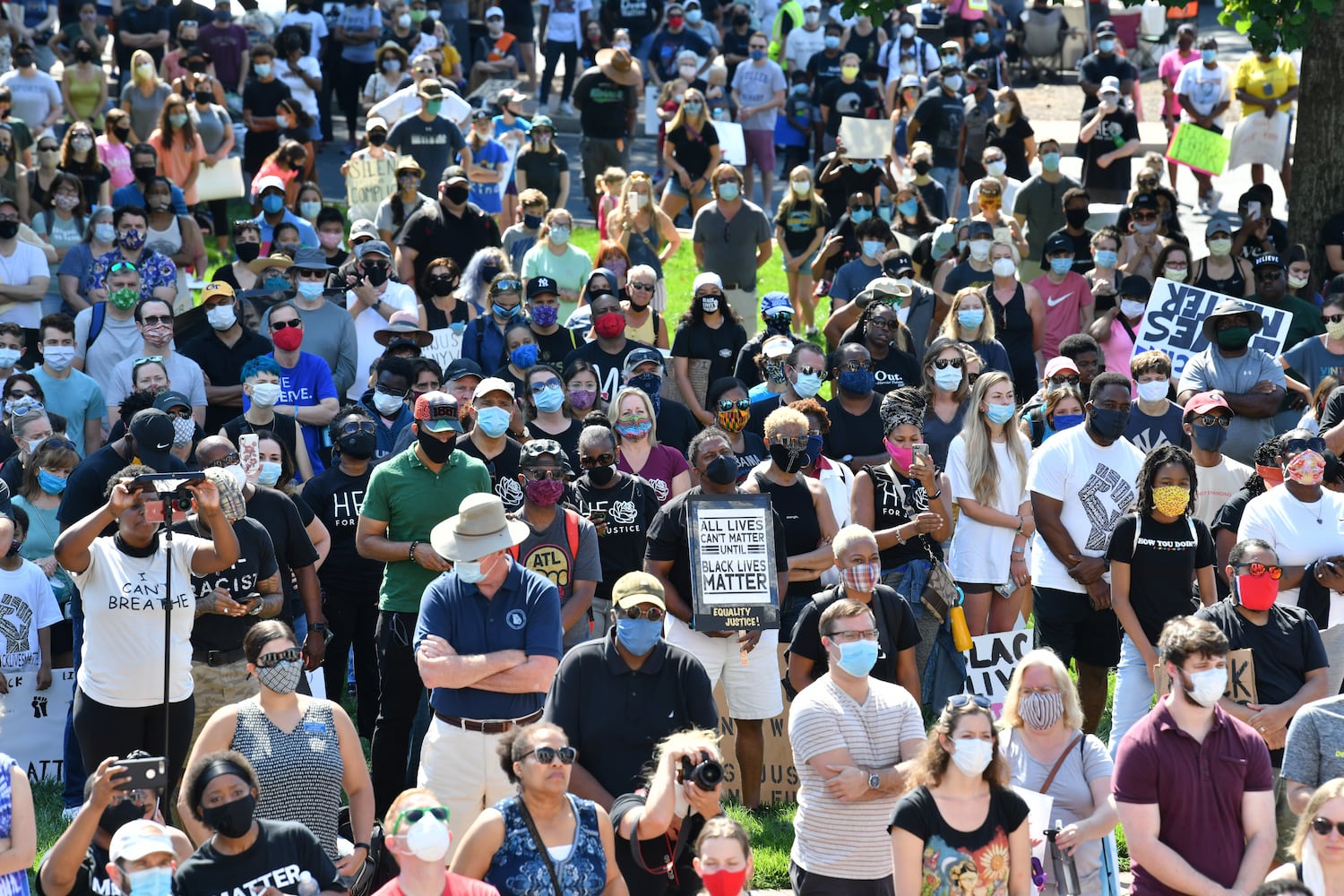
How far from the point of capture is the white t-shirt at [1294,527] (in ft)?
30.3

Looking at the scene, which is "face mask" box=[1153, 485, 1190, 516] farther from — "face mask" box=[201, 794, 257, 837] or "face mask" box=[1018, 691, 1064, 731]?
"face mask" box=[201, 794, 257, 837]

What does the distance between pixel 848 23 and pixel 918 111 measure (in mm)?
4882

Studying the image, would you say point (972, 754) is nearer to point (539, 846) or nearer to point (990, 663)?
point (539, 846)

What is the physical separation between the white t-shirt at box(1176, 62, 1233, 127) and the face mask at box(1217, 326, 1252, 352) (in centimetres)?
905

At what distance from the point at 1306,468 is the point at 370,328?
6665mm

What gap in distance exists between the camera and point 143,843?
604cm

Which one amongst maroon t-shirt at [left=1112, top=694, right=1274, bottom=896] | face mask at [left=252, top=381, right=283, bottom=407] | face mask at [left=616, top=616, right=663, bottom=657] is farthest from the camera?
face mask at [left=252, top=381, right=283, bottom=407]

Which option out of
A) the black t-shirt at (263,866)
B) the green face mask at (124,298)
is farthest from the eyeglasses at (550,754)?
the green face mask at (124,298)

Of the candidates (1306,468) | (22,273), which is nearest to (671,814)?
(1306,468)

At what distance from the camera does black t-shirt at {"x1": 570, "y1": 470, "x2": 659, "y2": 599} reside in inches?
383

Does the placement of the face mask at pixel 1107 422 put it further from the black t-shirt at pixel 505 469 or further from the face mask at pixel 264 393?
the face mask at pixel 264 393

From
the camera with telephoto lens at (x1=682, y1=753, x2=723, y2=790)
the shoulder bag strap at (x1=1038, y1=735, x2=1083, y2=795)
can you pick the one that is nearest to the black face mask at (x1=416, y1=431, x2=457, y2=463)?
the camera with telephoto lens at (x1=682, y1=753, x2=723, y2=790)

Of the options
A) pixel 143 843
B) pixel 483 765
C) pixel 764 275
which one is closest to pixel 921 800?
pixel 483 765

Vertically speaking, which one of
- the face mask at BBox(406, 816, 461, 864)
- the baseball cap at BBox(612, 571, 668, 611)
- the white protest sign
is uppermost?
the baseball cap at BBox(612, 571, 668, 611)
